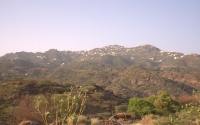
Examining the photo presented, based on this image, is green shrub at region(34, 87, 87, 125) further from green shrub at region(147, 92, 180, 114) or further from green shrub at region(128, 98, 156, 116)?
green shrub at region(147, 92, 180, 114)

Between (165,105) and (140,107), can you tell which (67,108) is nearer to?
(140,107)

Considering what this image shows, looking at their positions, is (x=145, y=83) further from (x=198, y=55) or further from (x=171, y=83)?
(x=198, y=55)

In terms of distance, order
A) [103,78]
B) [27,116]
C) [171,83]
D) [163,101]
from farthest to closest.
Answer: [103,78]
[171,83]
[163,101]
[27,116]

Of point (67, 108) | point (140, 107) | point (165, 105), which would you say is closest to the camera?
point (67, 108)

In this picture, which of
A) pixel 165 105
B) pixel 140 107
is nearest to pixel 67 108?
pixel 140 107

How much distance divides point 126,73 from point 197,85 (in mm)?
20309

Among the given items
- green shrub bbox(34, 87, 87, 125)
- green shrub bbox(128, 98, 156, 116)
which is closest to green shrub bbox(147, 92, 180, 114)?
green shrub bbox(128, 98, 156, 116)

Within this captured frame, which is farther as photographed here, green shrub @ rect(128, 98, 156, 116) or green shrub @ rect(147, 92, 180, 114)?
green shrub @ rect(147, 92, 180, 114)

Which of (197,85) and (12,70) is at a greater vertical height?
(12,70)

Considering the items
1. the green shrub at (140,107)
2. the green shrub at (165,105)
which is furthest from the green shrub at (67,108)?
the green shrub at (165,105)

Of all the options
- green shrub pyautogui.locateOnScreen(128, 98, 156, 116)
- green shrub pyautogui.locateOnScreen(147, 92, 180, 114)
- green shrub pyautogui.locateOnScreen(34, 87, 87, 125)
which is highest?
green shrub pyautogui.locateOnScreen(34, 87, 87, 125)

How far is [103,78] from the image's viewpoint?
2415 inches

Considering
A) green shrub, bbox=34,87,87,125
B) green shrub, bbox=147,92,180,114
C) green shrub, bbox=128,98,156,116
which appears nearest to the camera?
green shrub, bbox=34,87,87,125

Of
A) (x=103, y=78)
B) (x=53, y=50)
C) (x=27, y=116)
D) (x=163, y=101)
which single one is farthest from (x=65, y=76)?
(x=53, y=50)
